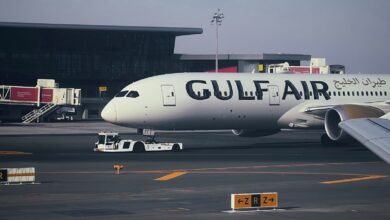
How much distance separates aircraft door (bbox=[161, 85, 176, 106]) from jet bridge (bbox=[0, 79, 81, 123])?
198 ft

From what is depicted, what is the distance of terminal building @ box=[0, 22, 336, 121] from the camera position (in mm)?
134750

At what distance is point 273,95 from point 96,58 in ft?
303

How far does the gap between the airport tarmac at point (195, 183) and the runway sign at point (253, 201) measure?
0.35m

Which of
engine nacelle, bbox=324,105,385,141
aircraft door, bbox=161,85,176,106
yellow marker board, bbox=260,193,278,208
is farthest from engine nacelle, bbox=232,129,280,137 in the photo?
yellow marker board, bbox=260,193,278,208

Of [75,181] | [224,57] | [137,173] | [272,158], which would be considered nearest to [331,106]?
[272,158]

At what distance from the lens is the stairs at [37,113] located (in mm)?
108062

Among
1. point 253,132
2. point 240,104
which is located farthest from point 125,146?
point 253,132

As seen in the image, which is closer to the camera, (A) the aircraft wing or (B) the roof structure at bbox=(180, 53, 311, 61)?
(A) the aircraft wing

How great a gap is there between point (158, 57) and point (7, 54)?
87.4ft

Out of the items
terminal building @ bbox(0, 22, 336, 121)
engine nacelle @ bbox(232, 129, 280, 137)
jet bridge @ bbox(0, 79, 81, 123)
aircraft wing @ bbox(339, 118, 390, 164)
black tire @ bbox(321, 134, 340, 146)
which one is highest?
terminal building @ bbox(0, 22, 336, 121)

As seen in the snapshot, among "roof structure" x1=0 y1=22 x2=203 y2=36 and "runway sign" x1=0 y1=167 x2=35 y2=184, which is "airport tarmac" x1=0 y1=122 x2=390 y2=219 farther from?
"roof structure" x1=0 y1=22 x2=203 y2=36

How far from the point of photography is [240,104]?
5244 cm

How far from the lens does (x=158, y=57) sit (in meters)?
148

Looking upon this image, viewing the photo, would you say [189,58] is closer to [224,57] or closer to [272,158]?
[224,57]
